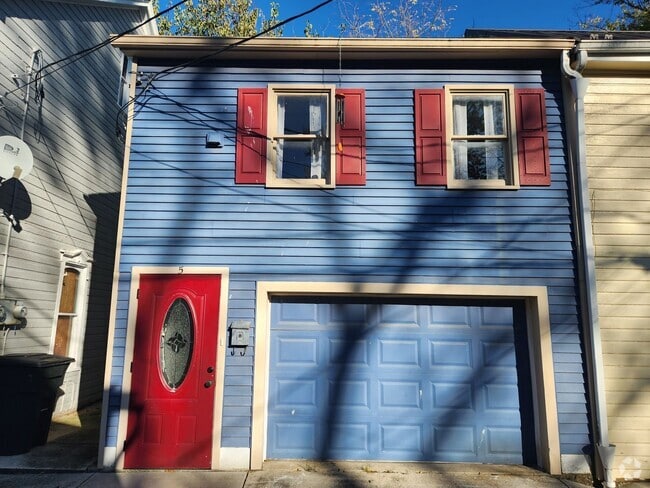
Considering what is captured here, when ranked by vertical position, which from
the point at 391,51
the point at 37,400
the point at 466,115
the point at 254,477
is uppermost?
the point at 391,51

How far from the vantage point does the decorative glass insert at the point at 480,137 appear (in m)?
5.87

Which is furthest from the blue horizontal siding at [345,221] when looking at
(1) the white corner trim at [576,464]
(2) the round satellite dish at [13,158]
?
(2) the round satellite dish at [13,158]

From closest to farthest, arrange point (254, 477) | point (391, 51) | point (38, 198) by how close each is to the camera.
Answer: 1. point (254, 477)
2. point (391, 51)
3. point (38, 198)

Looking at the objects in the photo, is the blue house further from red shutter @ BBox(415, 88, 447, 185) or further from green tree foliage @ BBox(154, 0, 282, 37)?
green tree foliage @ BBox(154, 0, 282, 37)

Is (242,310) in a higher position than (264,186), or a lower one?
lower

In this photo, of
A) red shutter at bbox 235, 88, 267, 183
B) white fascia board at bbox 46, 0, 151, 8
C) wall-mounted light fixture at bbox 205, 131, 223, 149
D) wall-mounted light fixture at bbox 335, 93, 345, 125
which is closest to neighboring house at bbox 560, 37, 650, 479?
wall-mounted light fixture at bbox 335, 93, 345, 125

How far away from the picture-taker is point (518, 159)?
225 inches

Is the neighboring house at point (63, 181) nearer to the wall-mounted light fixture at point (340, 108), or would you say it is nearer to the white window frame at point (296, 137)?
the white window frame at point (296, 137)

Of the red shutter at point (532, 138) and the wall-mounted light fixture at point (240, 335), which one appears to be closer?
the wall-mounted light fixture at point (240, 335)

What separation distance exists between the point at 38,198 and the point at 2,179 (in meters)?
0.67

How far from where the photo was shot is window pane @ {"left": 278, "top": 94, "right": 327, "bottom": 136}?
6012 millimetres

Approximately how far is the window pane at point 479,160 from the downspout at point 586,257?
84 centimetres

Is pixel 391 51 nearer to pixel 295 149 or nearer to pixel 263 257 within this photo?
pixel 295 149

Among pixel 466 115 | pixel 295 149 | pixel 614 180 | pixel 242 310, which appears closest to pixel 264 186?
pixel 295 149
